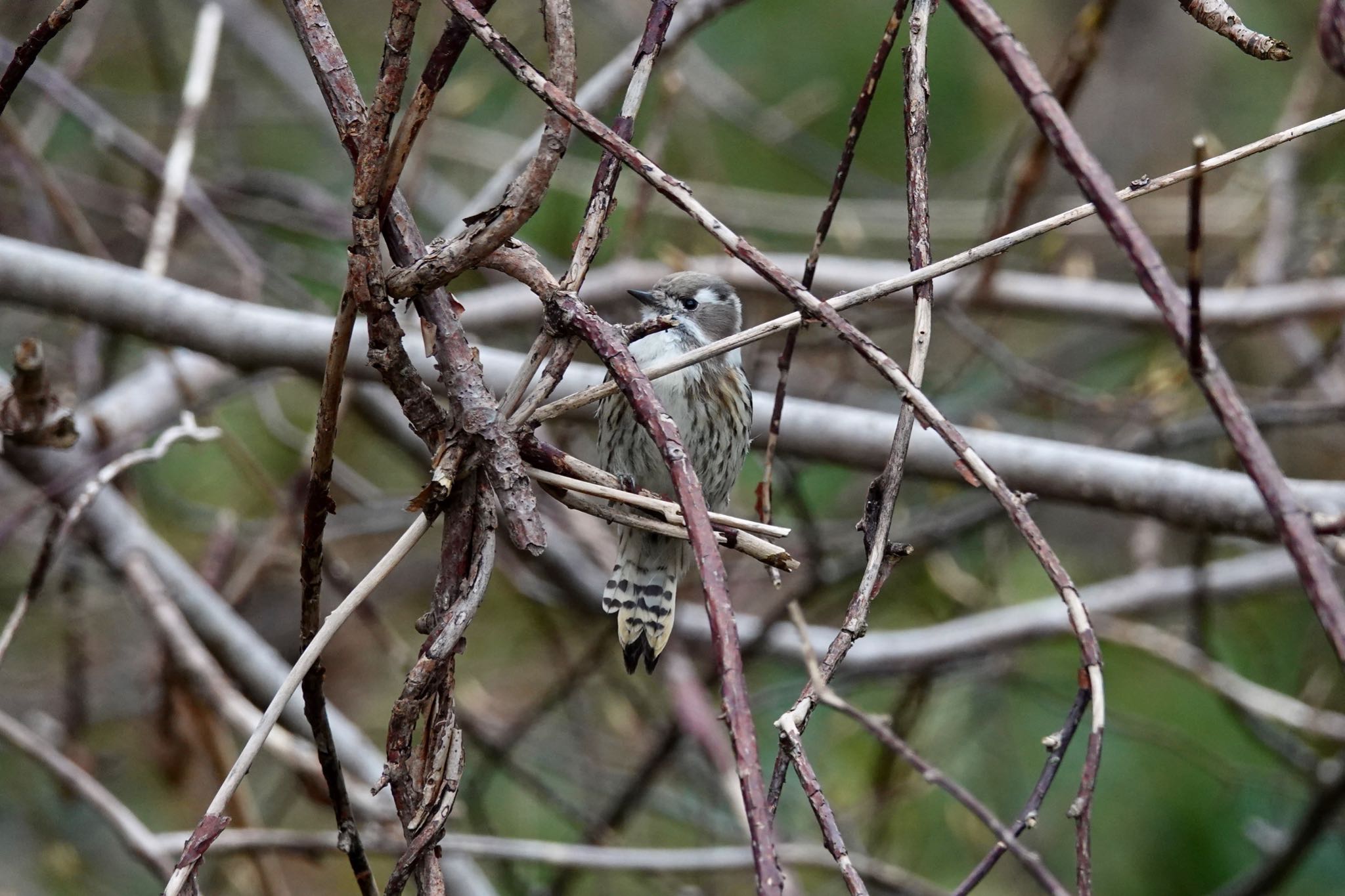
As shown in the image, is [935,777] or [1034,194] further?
[1034,194]

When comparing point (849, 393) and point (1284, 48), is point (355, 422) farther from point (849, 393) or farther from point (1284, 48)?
point (1284, 48)

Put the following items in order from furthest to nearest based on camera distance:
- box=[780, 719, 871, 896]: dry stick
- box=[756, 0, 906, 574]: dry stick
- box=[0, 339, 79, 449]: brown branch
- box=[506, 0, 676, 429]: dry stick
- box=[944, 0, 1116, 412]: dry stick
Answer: box=[944, 0, 1116, 412]: dry stick → box=[0, 339, 79, 449]: brown branch → box=[756, 0, 906, 574]: dry stick → box=[506, 0, 676, 429]: dry stick → box=[780, 719, 871, 896]: dry stick

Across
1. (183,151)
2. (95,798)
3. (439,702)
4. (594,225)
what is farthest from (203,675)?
(594,225)

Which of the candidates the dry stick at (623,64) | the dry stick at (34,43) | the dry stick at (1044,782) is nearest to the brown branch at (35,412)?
the dry stick at (34,43)

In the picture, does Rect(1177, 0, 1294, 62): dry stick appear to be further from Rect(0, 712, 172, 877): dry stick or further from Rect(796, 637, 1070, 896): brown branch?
Rect(0, 712, 172, 877): dry stick

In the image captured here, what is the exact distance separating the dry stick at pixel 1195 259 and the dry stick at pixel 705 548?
14.4 inches

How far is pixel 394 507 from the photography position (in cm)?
430

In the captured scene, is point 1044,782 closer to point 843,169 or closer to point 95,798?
point 843,169

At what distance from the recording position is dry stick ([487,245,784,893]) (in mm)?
889

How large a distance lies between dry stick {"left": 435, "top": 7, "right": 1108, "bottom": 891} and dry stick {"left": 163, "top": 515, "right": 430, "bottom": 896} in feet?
1.11

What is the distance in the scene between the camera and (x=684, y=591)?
4.48m

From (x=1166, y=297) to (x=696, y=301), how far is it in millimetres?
2598

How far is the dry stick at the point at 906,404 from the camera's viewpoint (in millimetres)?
1195

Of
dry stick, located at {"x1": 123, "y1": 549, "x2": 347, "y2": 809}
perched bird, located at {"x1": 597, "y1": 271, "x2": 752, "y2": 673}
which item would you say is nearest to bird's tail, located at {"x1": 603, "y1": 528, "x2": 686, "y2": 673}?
perched bird, located at {"x1": 597, "y1": 271, "x2": 752, "y2": 673}
